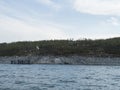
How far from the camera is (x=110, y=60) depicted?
199500mm

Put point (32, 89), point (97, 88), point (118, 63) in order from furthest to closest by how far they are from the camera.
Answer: point (118, 63) → point (97, 88) → point (32, 89)

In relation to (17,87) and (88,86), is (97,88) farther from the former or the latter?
(17,87)

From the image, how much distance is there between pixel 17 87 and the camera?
60.1m

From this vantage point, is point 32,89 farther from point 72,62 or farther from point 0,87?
point 72,62

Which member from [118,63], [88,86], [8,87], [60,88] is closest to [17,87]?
[8,87]

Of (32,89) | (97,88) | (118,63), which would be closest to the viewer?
(32,89)

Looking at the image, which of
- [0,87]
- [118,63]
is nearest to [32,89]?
[0,87]

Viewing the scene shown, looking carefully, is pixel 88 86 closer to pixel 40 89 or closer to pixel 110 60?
pixel 40 89

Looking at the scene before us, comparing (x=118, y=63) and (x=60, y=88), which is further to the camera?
(x=118, y=63)

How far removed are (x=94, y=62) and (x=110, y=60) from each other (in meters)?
7.33

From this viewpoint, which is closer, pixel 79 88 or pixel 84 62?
pixel 79 88

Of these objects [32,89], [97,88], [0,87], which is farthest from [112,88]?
[0,87]

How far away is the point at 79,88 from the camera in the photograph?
6050cm

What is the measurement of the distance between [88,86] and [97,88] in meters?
2.86
